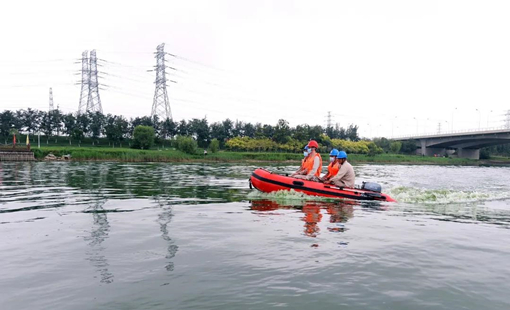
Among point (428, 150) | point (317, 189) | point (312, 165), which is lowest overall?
point (317, 189)

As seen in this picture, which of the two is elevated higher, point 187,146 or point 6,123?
point 6,123

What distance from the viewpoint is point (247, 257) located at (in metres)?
7.18

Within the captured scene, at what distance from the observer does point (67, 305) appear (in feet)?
16.4

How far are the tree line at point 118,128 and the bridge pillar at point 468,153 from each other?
3781cm

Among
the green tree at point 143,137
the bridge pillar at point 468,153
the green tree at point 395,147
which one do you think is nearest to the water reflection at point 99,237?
the green tree at point 143,137

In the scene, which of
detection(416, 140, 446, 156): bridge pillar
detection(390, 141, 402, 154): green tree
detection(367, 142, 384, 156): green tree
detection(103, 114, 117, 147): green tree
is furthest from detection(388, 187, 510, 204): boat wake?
detection(416, 140, 446, 156): bridge pillar

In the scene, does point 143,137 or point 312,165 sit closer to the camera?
point 312,165

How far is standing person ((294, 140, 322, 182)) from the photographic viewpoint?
16.1 meters

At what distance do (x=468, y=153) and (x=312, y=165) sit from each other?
96284 mm

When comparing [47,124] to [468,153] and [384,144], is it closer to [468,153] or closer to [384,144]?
[384,144]

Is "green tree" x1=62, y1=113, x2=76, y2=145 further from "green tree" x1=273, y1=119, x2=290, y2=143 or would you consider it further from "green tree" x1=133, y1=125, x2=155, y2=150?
"green tree" x1=273, y1=119, x2=290, y2=143

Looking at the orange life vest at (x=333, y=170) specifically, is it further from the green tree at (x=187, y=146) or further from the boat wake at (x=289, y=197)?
the green tree at (x=187, y=146)

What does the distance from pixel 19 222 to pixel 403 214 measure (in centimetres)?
1159

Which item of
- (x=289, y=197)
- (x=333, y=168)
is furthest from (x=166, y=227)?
(x=333, y=168)
